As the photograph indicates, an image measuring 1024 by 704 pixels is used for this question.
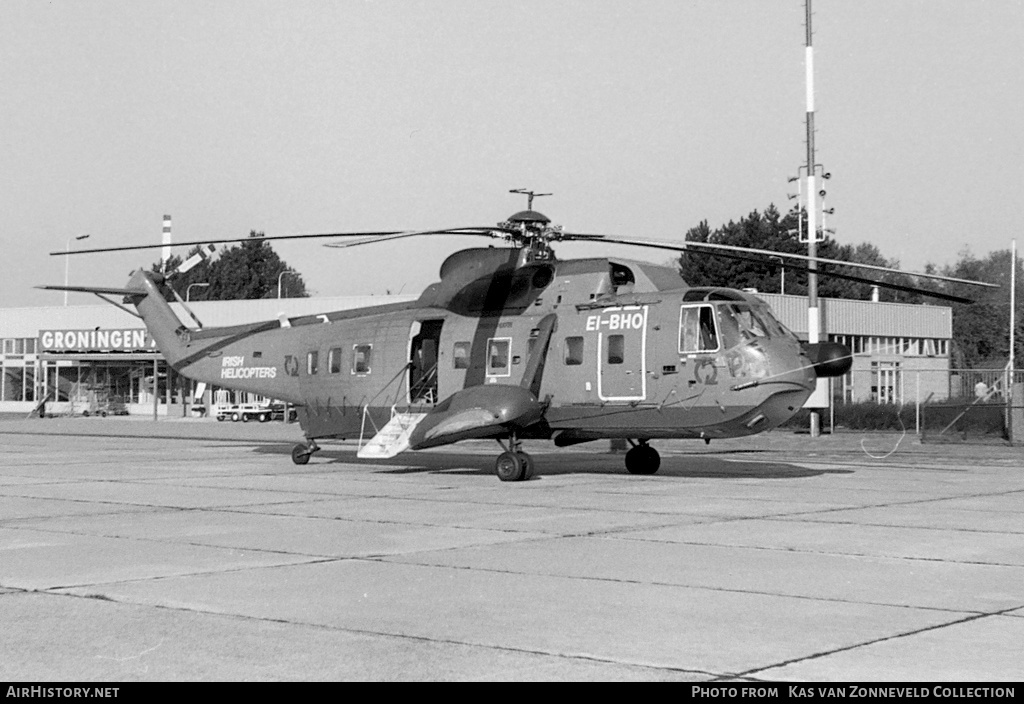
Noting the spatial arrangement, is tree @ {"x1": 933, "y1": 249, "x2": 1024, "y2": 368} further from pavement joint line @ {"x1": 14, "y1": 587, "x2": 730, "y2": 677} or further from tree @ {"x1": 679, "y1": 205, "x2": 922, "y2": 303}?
pavement joint line @ {"x1": 14, "y1": 587, "x2": 730, "y2": 677}

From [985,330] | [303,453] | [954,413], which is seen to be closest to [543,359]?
[303,453]

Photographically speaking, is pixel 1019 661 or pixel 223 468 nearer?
pixel 1019 661

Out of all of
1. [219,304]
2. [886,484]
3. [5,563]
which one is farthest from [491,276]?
[219,304]

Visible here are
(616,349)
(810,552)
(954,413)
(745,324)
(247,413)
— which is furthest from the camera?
(247,413)

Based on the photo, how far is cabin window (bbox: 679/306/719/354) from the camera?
20.1m

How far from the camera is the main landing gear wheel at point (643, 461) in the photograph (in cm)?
2283

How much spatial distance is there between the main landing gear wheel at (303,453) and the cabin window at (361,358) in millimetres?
1916

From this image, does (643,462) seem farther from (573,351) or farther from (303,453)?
(303,453)

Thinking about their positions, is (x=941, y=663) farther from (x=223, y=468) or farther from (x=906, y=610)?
(x=223, y=468)

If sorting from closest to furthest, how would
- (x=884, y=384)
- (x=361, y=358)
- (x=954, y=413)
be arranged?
(x=361, y=358) → (x=954, y=413) → (x=884, y=384)

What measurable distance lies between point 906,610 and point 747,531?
15.9 feet

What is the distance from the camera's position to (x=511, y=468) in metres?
20.9

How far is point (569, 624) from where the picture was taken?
8.27 metres

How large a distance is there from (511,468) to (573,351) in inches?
93.0
